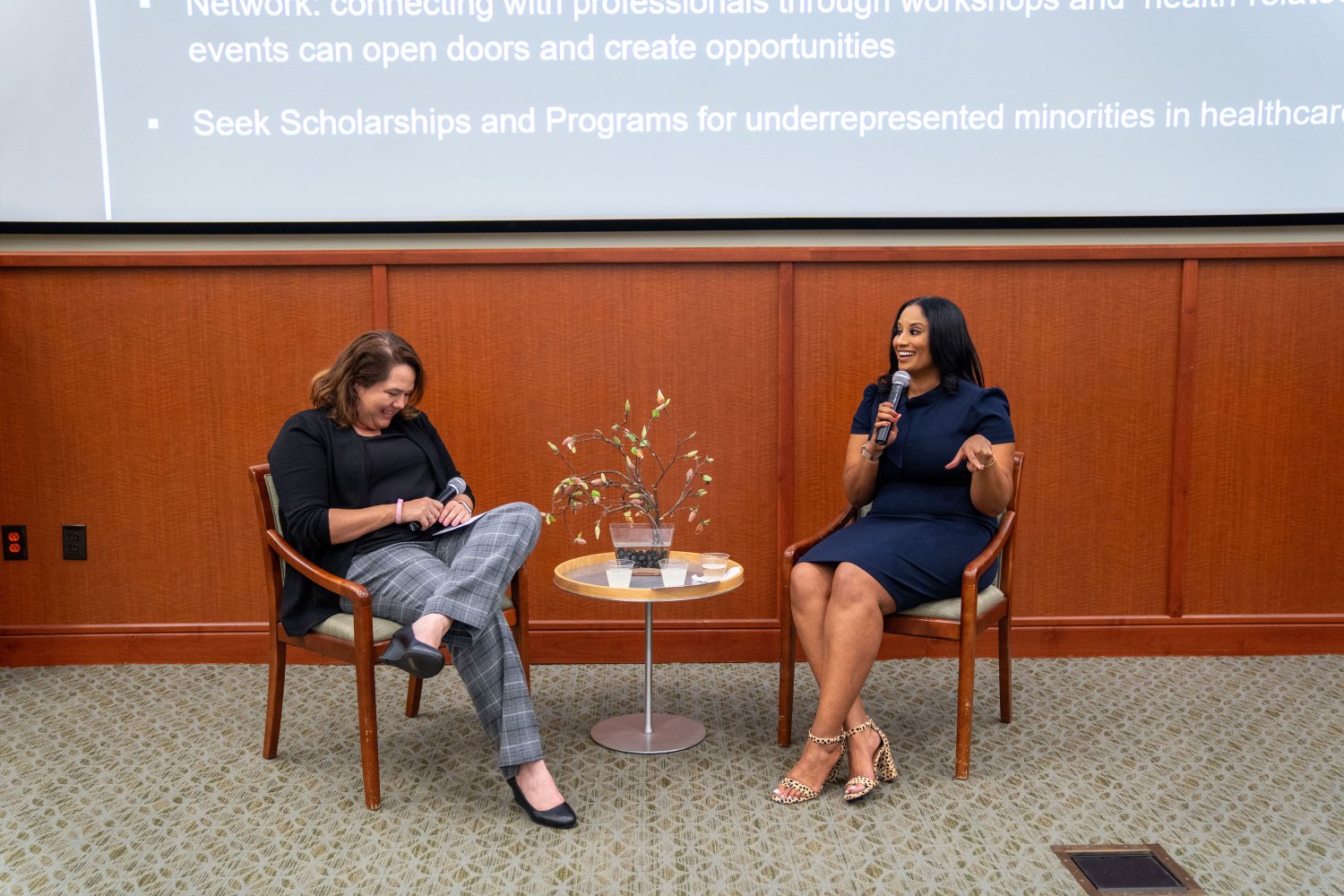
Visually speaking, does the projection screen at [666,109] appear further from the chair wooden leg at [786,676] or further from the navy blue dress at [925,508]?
the chair wooden leg at [786,676]

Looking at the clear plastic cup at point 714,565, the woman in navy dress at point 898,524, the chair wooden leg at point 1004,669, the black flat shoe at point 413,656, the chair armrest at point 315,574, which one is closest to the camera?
the black flat shoe at point 413,656

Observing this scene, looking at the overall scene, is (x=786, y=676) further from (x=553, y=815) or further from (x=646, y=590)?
(x=553, y=815)

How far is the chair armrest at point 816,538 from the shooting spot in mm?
2559

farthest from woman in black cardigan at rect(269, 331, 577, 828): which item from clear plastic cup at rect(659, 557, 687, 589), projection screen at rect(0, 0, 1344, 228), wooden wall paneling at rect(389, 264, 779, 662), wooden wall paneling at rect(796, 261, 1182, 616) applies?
wooden wall paneling at rect(796, 261, 1182, 616)

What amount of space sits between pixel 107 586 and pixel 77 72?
64.9 inches

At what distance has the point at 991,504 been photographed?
8.13 feet

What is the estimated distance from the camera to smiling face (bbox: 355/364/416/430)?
93.9 inches

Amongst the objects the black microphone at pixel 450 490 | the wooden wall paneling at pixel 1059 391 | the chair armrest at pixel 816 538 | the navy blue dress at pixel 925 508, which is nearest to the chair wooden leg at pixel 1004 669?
the navy blue dress at pixel 925 508

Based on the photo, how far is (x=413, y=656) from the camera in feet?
6.73

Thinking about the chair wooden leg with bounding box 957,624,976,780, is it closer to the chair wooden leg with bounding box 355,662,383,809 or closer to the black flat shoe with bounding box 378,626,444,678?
the black flat shoe with bounding box 378,626,444,678

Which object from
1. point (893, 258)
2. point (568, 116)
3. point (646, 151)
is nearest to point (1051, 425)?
point (893, 258)

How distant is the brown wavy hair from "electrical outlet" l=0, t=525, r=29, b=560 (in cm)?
152

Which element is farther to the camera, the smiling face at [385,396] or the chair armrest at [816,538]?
the chair armrest at [816,538]

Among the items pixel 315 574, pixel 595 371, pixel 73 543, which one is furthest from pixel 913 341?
pixel 73 543
